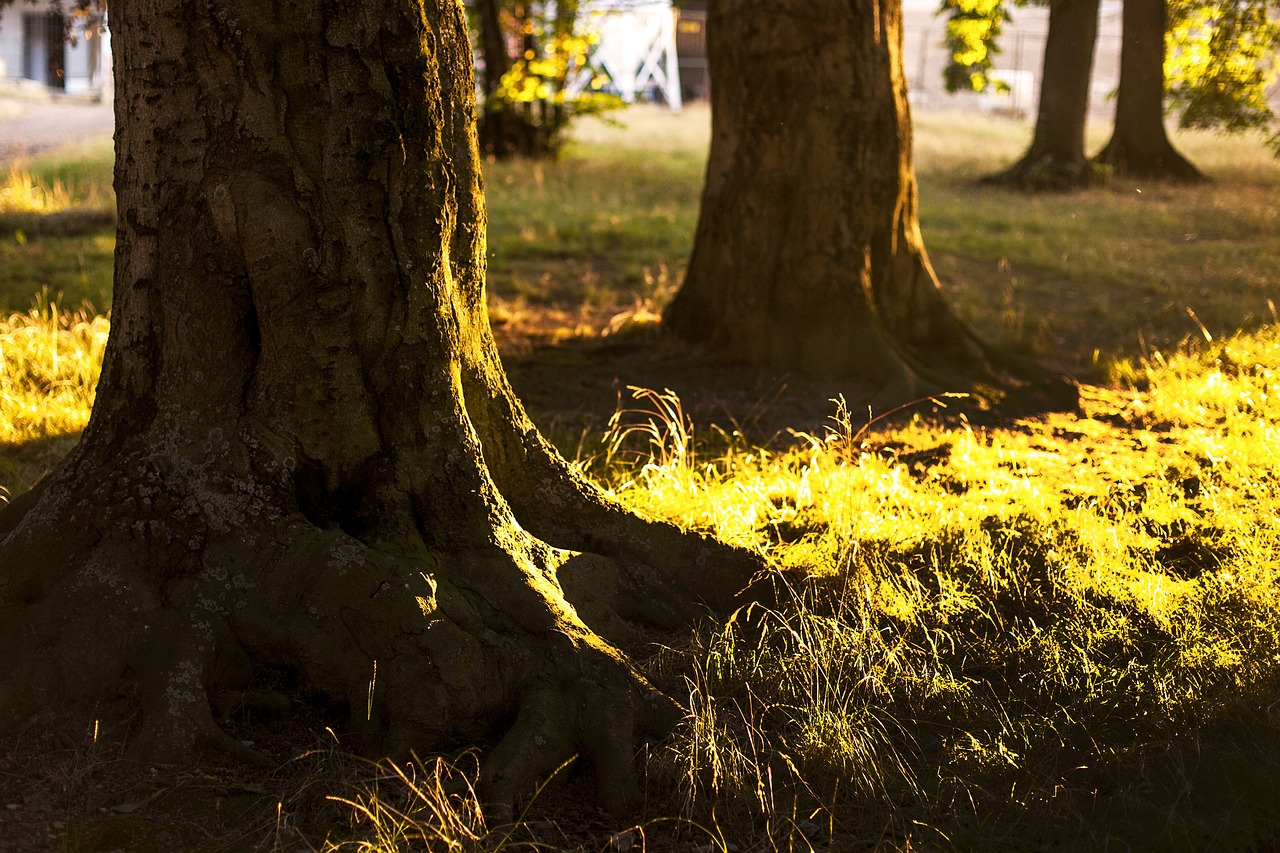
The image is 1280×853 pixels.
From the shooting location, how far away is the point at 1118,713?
3375 mm

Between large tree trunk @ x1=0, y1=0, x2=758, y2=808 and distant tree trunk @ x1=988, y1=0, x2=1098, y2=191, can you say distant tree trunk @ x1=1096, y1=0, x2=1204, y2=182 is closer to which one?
distant tree trunk @ x1=988, y1=0, x2=1098, y2=191

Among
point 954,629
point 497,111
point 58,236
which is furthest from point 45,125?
point 954,629

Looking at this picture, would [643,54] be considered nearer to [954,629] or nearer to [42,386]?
[42,386]

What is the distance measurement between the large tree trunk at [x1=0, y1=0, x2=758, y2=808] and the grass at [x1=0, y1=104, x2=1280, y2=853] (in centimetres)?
28

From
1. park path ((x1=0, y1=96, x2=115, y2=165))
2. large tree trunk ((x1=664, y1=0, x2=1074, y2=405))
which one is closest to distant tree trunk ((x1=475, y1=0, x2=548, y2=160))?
park path ((x1=0, y1=96, x2=115, y2=165))

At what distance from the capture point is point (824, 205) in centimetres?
640

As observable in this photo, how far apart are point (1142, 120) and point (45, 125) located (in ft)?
67.3

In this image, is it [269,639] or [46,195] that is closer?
[269,639]

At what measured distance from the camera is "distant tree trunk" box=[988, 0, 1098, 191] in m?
16.8

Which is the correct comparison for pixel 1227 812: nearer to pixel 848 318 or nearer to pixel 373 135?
pixel 373 135

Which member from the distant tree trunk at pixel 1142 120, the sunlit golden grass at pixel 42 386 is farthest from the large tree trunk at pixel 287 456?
the distant tree trunk at pixel 1142 120

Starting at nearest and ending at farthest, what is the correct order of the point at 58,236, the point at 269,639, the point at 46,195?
the point at 269,639 < the point at 58,236 < the point at 46,195

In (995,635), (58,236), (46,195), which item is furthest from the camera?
(46,195)

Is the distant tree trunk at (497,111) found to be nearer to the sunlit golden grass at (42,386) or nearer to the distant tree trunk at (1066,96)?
the distant tree trunk at (1066,96)
